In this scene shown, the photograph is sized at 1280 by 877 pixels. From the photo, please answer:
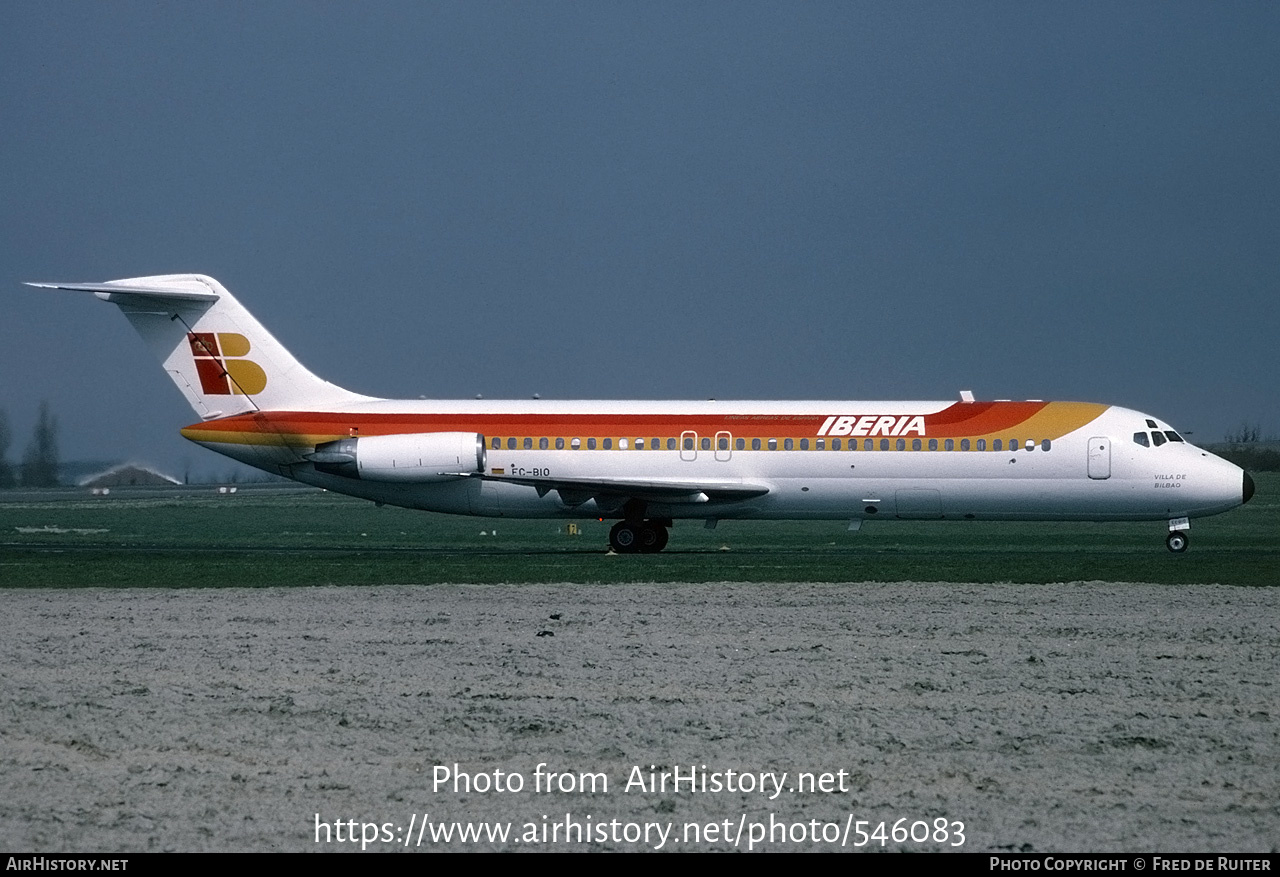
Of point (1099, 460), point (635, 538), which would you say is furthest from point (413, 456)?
point (1099, 460)

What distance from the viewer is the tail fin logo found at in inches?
1275

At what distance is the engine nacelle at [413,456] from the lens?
30750 mm

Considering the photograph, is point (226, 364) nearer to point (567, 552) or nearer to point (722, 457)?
point (567, 552)

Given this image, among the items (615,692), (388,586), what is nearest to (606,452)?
(388,586)

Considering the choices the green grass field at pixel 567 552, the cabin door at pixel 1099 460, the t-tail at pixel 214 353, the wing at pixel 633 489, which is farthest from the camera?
the t-tail at pixel 214 353

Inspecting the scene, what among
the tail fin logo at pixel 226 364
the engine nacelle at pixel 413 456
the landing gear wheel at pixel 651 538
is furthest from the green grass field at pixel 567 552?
the tail fin logo at pixel 226 364

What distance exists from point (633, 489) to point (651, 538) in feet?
4.37

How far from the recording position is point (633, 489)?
30.5m

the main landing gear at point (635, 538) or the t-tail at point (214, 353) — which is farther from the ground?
the t-tail at point (214, 353)

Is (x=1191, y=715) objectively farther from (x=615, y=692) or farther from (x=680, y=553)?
(x=680, y=553)

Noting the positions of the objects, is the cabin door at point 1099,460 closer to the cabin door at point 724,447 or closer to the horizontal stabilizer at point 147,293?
the cabin door at point 724,447

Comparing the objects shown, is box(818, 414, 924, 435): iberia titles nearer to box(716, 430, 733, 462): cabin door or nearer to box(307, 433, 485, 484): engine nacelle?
box(716, 430, 733, 462): cabin door

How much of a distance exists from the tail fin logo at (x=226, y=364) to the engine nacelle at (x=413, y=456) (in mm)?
2626
